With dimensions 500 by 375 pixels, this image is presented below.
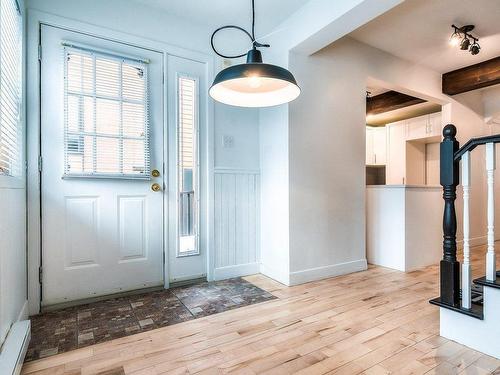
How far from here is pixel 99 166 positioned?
2473mm

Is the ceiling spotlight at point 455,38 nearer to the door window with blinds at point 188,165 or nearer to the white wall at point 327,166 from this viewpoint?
the white wall at point 327,166

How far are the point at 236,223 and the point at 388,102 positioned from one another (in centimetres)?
366

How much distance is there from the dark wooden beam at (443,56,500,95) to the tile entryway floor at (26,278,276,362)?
160 inches

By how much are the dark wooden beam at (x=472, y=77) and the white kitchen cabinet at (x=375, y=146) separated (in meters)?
1.53

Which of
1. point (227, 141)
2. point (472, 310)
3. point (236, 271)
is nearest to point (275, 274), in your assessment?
point (236, 271)

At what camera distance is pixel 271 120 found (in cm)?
311

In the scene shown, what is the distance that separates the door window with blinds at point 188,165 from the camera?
2883mm

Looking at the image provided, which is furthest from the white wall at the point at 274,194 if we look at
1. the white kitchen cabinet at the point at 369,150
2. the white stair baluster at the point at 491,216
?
the white kitchen cabinet at the point at 369,150

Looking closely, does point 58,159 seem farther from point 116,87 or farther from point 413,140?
point 413,140

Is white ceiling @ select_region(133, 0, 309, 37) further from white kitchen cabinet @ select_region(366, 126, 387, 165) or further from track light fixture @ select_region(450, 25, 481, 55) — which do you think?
white kitchen cabinet @ select_region(366, 126, 387, 165)

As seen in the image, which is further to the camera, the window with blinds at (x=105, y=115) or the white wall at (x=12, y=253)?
the window with blinds at (x=105, y=115)

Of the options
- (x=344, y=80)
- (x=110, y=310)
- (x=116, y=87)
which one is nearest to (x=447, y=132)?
(x=344, y=80)

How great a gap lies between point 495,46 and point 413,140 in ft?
6.42

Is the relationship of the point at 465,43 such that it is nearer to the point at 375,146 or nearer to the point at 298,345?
the point at 375,146
